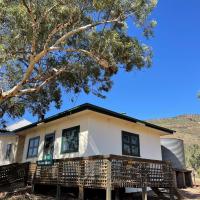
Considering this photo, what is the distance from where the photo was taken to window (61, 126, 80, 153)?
13192 millimetres

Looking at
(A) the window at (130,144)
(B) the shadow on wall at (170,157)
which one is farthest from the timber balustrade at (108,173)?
(B) the shadow on wall at (170,157)

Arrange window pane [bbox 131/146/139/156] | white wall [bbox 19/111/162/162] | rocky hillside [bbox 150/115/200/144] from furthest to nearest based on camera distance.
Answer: rocky hillside [bbox 150/115/200/144]
window pane [bbox 131/146/139/156]
white wall [bbox 19/111/162/162]

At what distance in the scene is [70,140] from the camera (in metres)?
13.6

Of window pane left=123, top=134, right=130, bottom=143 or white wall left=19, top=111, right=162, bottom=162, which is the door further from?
window pane left=123, top=134, right=130, bottom=143

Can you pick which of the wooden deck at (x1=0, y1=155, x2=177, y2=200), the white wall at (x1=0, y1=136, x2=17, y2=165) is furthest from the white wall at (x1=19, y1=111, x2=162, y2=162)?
the white wall at (x1=0, y1=136, x2=17, y2=165)

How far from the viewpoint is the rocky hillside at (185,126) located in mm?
62041

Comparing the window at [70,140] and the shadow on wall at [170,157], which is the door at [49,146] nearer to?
the window at [70,140]

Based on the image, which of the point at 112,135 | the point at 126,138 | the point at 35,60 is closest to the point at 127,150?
the point at 126,138

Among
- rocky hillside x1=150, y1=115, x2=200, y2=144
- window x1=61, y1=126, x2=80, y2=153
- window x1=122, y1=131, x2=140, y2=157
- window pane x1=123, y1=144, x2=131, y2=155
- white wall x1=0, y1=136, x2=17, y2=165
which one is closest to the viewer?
window x1=61, y1=126, x2=80, y2=153

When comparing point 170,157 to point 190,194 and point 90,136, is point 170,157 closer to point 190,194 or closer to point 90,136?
point 190,194

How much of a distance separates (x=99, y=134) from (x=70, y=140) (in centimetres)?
165

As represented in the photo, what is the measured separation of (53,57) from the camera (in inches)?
557

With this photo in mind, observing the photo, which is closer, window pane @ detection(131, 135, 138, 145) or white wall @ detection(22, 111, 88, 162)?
white wall @ detection(22, 111, 88, 162)

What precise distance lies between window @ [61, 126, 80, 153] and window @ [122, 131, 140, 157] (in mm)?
2713
